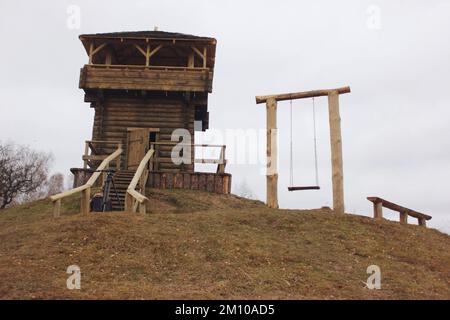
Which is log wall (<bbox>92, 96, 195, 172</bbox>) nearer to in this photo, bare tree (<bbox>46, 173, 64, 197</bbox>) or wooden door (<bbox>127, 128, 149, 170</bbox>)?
wooden door (<bbox>127, 128, 149, 170</bbox>)

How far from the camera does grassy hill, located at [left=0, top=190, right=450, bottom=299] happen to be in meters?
7.89

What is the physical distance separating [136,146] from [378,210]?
11.3 metres

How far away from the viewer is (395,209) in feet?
50.8

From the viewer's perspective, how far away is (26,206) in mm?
18109

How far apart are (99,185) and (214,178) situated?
16.6ft

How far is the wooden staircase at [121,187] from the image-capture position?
657 inches

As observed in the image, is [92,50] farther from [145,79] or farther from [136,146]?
[136,146]

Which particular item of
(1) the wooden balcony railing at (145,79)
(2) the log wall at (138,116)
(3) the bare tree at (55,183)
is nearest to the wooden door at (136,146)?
(2) the log wall at (138,116)

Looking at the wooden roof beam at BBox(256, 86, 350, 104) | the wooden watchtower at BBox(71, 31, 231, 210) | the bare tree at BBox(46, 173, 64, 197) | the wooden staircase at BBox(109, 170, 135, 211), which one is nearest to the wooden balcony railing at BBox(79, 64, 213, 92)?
the wooden watchtower at BBox(71, 31, 231, 210)

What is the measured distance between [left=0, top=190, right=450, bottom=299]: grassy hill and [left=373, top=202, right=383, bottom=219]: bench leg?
49.0 inches

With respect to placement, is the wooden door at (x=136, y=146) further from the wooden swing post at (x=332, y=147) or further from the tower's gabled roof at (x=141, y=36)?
the wooden swing post at (x=332, y=147)

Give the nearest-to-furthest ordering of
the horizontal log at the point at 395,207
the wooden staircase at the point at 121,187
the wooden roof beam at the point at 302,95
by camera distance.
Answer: the wooden roof beam at the point at 302,95, the horizontal log at the point at 395,207, the wooden staircase at the point at 121,187
